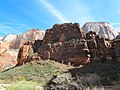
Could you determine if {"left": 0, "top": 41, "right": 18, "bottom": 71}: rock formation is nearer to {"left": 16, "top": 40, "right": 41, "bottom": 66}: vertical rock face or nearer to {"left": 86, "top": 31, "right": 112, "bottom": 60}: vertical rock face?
{"left": 16, "top": 40, "right": 41, "bottom": 66}: vertical rock face

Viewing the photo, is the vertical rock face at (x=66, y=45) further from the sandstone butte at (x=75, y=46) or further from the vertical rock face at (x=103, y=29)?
the vertical rock face at (x=103, y=29)

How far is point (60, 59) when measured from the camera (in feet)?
197

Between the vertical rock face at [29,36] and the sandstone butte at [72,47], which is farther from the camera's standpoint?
the vertical rock face at [29,36]

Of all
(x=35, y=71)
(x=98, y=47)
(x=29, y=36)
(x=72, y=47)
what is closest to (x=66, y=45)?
(x=72, y=47)

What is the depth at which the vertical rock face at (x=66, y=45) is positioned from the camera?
189 ft

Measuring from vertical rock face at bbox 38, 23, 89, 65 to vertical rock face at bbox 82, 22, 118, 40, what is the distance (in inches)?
3135

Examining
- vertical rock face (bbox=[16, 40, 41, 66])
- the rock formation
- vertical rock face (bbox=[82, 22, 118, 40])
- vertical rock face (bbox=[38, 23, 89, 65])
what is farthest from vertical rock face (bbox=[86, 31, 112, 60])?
vertical rock face (bbox=[82, 22, 118, 40])

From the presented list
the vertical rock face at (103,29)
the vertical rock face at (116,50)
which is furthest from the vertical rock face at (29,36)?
the vertical rock face at (116,50)

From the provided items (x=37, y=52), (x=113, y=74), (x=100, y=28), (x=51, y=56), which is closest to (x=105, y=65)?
(x=113, y=74)

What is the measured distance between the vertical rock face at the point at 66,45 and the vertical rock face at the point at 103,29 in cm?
7964

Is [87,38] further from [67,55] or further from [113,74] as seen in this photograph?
[113,74]

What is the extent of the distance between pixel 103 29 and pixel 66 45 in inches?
3645

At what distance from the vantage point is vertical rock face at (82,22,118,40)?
476 ft

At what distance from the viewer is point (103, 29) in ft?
491
